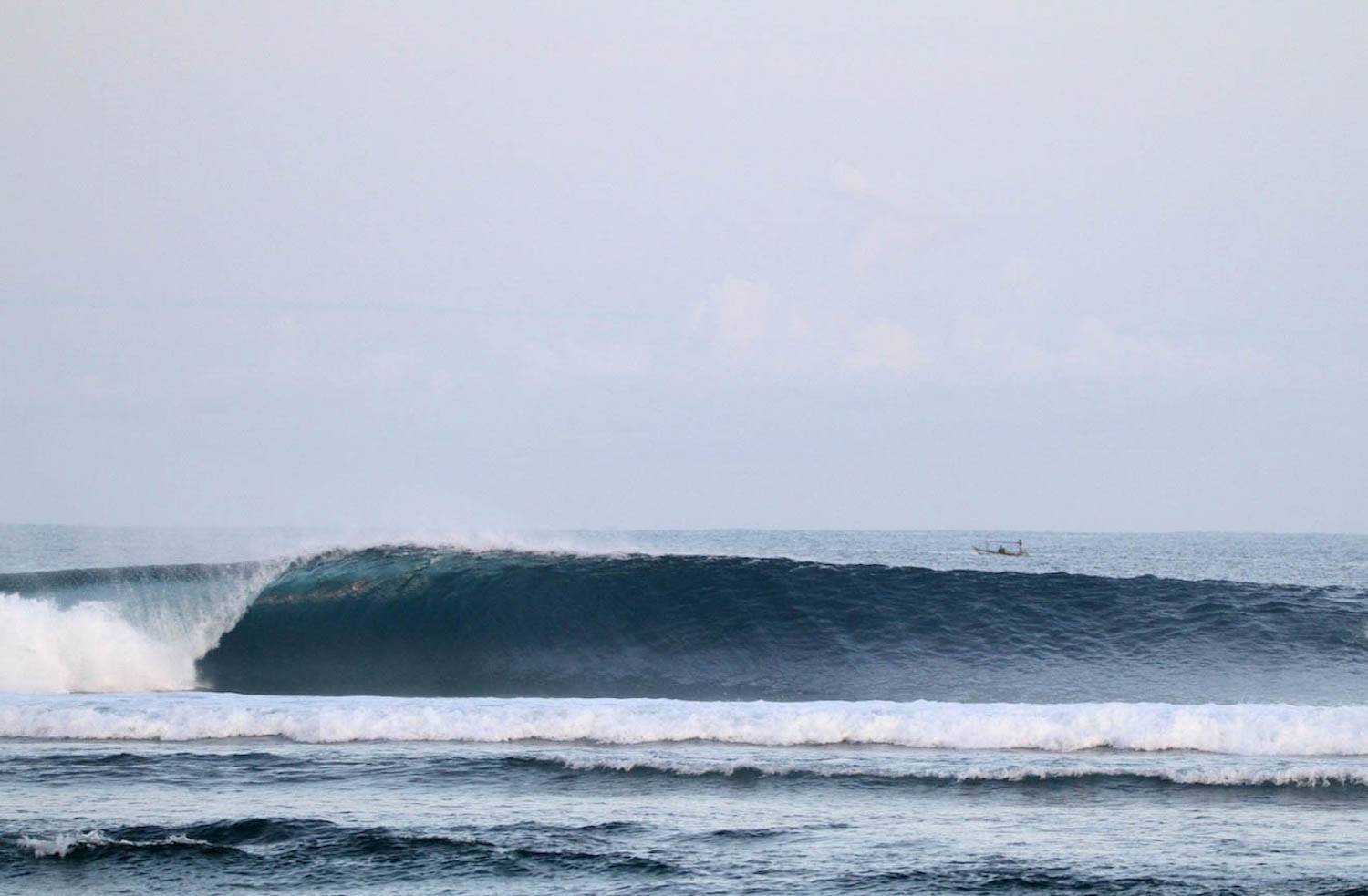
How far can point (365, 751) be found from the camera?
1120 centimetres

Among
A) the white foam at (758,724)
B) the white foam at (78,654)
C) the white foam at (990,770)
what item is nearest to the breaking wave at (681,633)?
the white foam at (78,654)

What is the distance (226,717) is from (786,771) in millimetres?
5848

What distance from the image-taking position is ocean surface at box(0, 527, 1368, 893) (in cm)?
771

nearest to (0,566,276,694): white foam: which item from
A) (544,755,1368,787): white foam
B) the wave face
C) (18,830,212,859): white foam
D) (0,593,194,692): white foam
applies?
(0,593,194,692): white foam

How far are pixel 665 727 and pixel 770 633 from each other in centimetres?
671

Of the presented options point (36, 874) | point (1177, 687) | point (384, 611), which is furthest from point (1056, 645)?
point (36, 874)

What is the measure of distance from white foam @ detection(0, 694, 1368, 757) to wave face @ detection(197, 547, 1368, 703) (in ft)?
11.0

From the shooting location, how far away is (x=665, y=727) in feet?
38.6

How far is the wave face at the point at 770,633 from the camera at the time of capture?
53.5 feet

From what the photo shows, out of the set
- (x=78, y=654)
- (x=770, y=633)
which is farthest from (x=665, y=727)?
(x=78, y=654)

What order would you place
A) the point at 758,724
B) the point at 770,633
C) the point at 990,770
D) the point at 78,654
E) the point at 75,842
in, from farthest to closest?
1. the point at 770,633
2. the point at 78,654
3. the point at 758,724
4. the point at 990,770
5. the point at 75,842

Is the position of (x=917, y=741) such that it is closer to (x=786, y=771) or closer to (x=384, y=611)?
(x=786, y=771)

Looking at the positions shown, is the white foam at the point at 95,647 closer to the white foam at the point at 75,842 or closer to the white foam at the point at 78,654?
Result: the white foam at the point at 78,654

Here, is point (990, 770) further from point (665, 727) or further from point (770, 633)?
point (770, 633)
